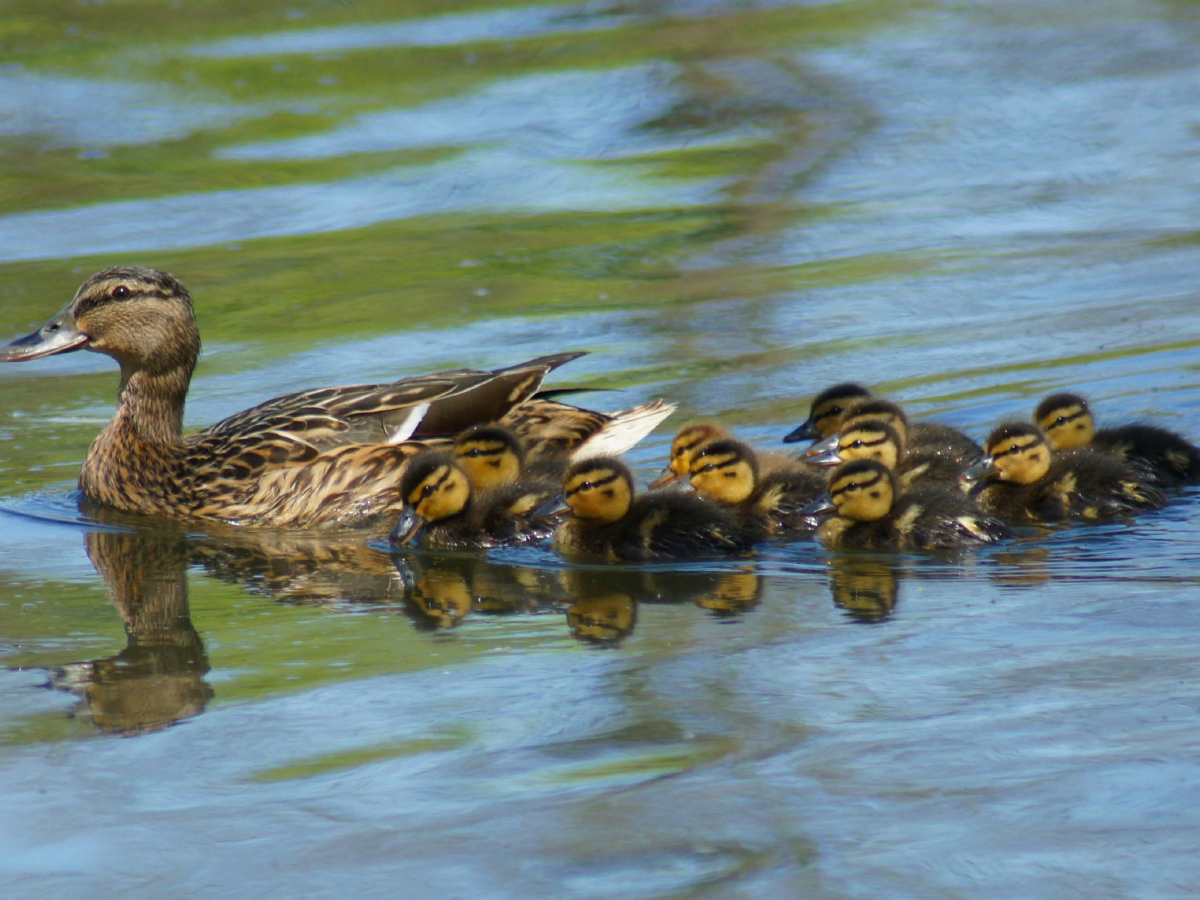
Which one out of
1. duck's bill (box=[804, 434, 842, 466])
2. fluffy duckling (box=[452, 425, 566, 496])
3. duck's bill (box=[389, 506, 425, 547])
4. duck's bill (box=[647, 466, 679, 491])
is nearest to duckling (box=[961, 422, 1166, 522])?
duck's bill (box=[804, 434, 842, 466])

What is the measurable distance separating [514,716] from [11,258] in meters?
6.39

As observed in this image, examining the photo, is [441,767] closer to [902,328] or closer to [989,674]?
[989,674]

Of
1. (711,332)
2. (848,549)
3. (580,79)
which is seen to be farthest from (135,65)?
(848,549)

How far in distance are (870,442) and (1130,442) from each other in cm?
82

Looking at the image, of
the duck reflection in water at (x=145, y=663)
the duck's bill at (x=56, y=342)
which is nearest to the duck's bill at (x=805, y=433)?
the duck reflection in water at (x=145, y=663)

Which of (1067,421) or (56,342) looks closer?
(1067,421)

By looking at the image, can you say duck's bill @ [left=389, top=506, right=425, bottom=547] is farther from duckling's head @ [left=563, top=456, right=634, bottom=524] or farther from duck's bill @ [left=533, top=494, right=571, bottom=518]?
duckling's head @ [left=563, top=456, right=634, bottom=524]

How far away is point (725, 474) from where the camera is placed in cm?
523

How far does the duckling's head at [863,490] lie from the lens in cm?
489

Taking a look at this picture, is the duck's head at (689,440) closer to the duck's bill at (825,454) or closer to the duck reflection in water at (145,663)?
the duck's bill at (825,454)

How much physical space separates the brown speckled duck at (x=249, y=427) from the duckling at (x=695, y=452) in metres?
0.49

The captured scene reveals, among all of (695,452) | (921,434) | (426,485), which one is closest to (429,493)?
(426,485)

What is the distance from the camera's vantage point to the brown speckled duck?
5676 mm

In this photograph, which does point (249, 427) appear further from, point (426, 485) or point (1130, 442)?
point (1130, 442)
